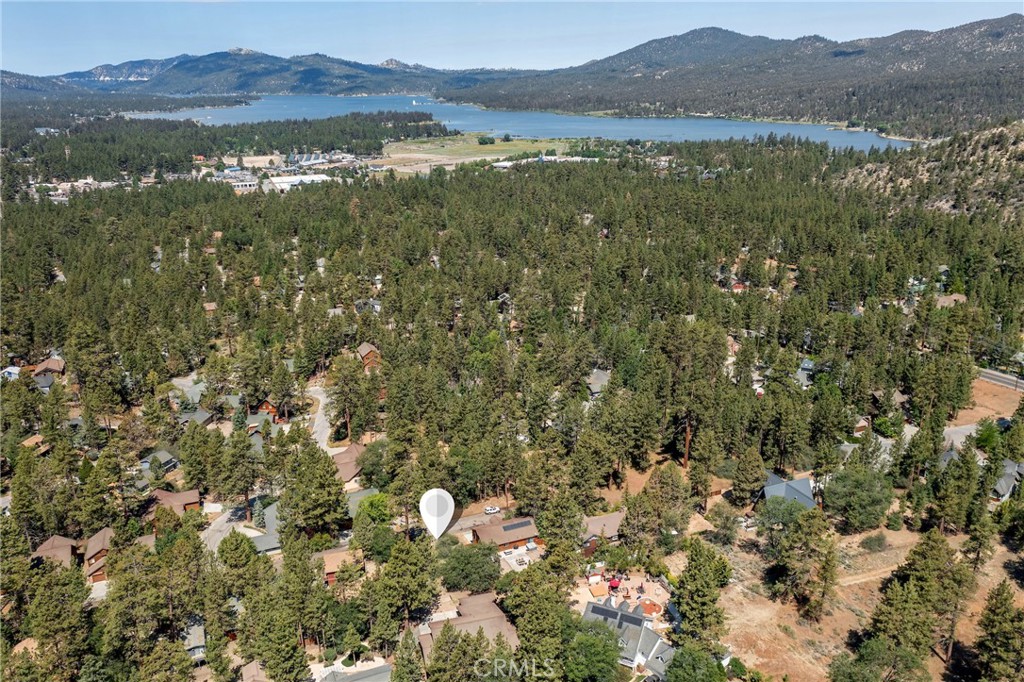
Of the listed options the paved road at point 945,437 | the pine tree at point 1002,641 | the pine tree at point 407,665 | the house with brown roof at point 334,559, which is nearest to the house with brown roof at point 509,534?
the house with brown roof at point 334,559

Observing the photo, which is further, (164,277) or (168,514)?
(164,277)

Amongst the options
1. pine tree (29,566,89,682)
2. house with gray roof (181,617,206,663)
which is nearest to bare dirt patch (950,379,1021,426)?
house with gray roof (181,617,206,663)

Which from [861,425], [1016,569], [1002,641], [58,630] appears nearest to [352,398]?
[58,630]

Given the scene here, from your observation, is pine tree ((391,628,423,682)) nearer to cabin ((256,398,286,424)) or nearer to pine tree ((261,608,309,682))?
pine tree ((261,608,309,682))

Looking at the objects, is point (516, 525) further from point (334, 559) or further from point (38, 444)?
point (38, 444)

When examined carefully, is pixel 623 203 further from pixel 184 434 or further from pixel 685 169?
pixel 184 434

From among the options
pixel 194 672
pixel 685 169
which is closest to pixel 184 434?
pixel 194 672

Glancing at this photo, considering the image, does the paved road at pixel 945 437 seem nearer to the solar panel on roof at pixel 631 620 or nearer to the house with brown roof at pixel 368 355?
the solar panel on roof at pixel 631 620
